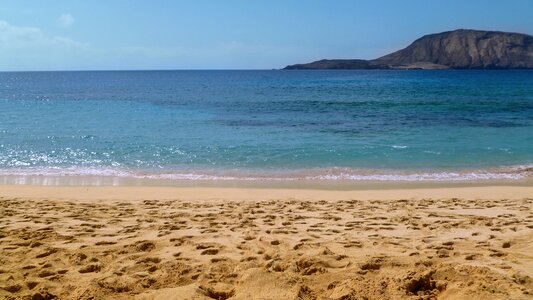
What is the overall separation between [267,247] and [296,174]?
6659 millimetres

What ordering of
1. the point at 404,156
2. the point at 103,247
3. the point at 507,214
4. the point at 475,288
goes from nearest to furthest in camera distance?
the point at 475,288 → the point at 103,247 → the point at 507,214 → the point at 404,156

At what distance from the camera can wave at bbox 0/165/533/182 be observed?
11727 millimetres

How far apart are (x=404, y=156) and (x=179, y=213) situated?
8.97 meters

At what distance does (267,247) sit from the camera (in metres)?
5.69

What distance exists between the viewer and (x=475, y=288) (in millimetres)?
4070

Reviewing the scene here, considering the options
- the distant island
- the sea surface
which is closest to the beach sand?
the sea surface

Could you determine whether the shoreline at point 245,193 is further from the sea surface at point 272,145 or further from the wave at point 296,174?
the sea surface at point 272,145

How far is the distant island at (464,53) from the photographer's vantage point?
13462cm

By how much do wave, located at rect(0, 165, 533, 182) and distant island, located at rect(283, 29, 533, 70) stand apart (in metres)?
140

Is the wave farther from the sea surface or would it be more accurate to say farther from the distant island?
the distant island

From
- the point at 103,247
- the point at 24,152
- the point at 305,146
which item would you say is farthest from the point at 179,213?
the point at 24,152

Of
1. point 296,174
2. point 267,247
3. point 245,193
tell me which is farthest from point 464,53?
point 267,247

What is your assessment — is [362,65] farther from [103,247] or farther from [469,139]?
[103,247]

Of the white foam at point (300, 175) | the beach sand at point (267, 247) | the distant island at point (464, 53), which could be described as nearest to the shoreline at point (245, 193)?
the beach sand at point (267, 247)
